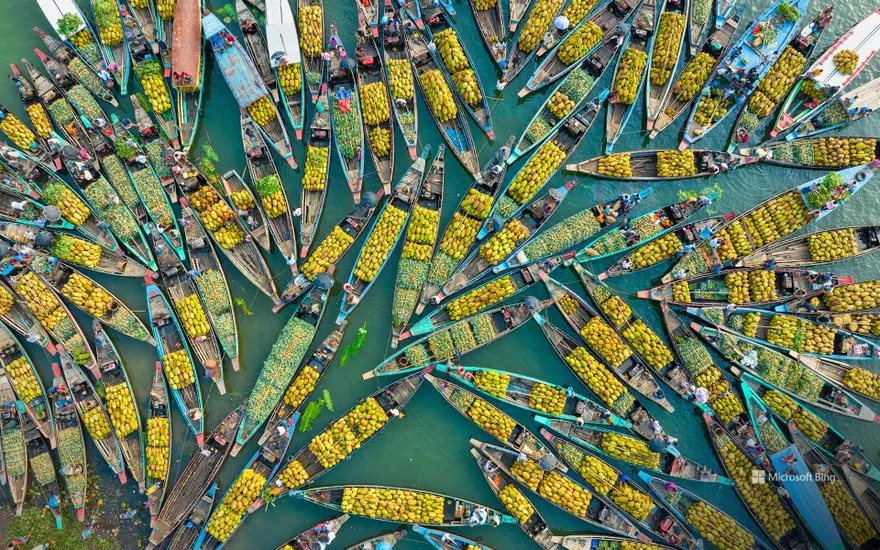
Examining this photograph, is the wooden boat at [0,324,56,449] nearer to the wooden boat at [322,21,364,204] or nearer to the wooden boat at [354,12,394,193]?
the wooden boat at [322,21,364,204]

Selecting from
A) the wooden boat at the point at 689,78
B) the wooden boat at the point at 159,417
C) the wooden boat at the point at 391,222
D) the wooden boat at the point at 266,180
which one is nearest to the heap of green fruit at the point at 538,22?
the wooden boat at the point at 689,78

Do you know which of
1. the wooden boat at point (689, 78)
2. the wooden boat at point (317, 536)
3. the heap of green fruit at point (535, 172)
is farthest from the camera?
the wooden boat at point (689, 78)

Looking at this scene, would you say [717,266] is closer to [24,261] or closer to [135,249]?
[135,249]

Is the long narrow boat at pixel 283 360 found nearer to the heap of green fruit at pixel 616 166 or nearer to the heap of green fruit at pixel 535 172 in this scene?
the heap of green fruit at pixel 535 172

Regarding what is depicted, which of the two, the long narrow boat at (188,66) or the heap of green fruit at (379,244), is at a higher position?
the long narrow boat at (188,66)

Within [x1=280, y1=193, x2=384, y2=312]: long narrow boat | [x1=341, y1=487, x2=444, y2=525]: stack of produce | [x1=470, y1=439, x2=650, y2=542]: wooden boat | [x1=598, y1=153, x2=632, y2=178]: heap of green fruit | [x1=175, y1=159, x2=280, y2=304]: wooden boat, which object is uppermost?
[x1=175, y1=159, x2=280, y2=304]: wooden boat

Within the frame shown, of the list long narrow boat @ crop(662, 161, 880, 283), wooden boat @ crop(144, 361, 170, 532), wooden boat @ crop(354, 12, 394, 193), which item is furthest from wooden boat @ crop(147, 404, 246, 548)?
long narrow boat @ crop(662, 161, 880, 283)
